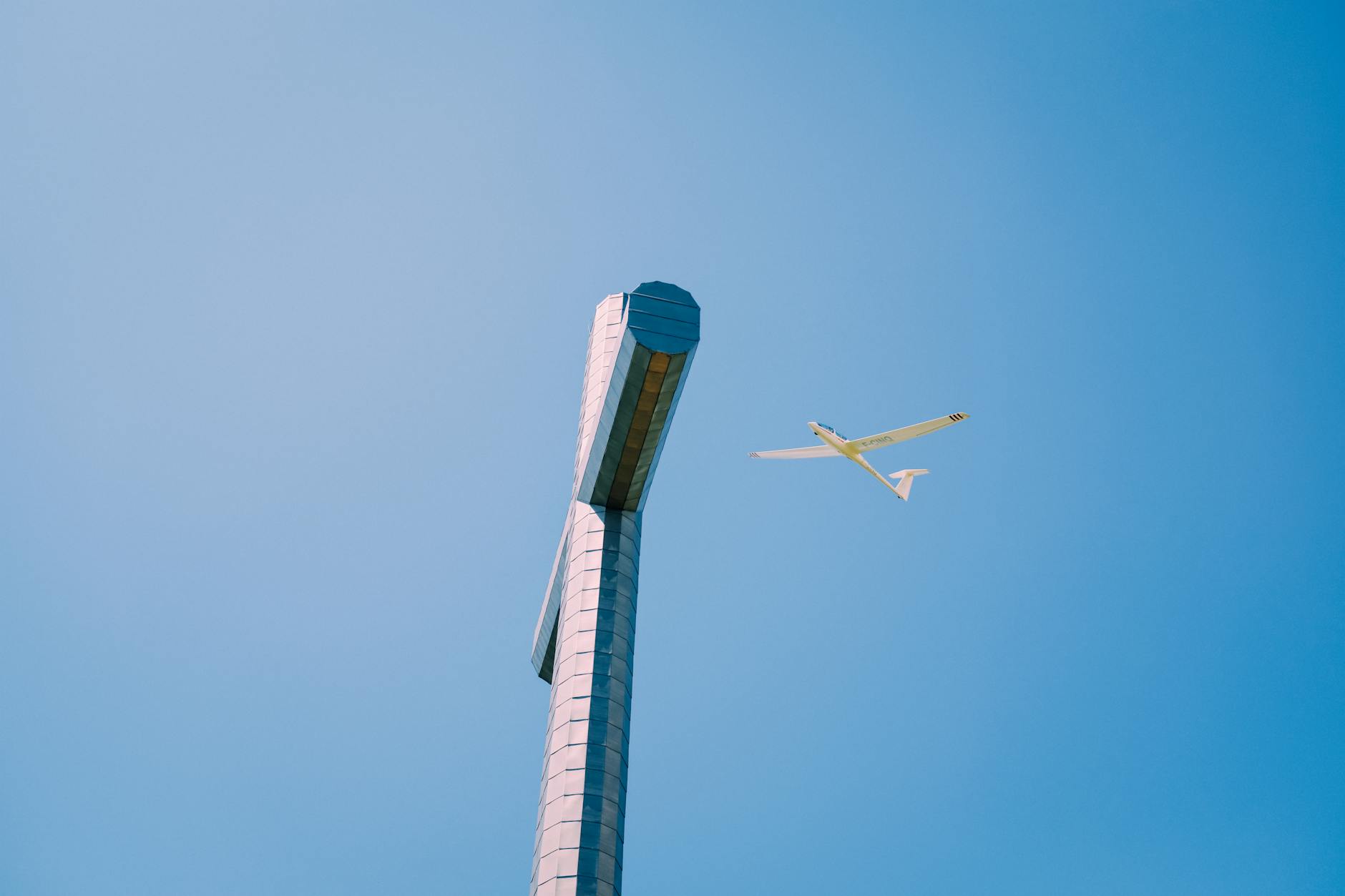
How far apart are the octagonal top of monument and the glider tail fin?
108ft

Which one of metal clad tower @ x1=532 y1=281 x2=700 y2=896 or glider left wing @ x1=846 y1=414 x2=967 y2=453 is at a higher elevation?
glider left wing @ x1=846 y1=414 x2=967 y2=453

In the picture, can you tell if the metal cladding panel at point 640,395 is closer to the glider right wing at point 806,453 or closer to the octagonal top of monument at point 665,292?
the octagonal top of monument at point 665,292

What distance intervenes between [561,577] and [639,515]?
503 cm

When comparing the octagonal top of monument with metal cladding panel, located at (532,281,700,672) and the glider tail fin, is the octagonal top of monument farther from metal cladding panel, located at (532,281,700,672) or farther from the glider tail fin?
the glider tail fin

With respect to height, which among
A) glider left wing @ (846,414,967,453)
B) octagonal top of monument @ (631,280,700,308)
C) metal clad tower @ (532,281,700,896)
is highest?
glider left wing @ (846,414,967,453)

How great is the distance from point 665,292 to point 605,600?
11.4 meters

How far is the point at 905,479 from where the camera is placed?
74.9m

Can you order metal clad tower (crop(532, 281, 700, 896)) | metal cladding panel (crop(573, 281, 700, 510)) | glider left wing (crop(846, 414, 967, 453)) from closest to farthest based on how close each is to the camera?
metal clad tower (crop(532, 281, 700, 896))
metal cladding panel (crop(573, 281, 700, 510))
glider left wing (crop(846, 414, 967, 453))

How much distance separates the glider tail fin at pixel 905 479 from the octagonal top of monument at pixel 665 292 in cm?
3293

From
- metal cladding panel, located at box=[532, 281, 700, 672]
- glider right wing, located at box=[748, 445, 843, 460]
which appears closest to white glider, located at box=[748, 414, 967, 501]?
glider right wing, located at box=[748, 445, 843, 460]

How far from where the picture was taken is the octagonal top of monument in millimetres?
43469

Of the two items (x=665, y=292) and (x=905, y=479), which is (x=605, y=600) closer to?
(x=665, y=292)

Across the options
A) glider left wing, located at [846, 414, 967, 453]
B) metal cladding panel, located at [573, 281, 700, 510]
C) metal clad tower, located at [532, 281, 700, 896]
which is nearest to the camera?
metal clad tower, located at [532, 281, 700, 896]

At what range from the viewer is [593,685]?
4262cm
